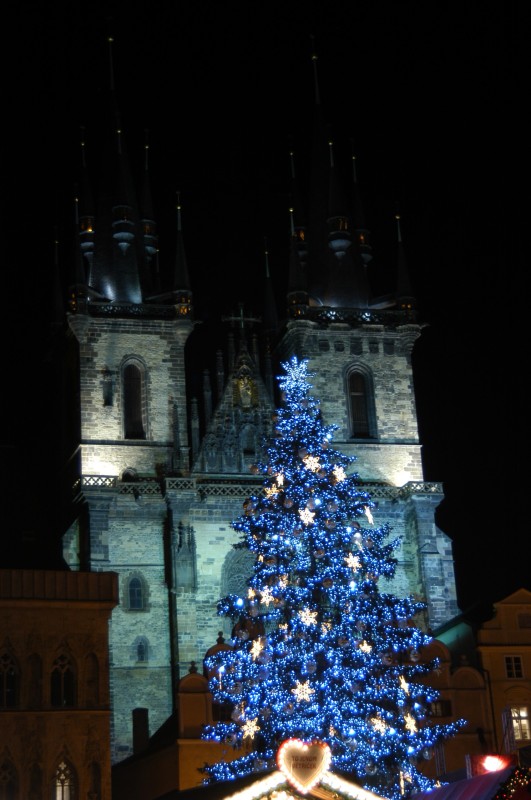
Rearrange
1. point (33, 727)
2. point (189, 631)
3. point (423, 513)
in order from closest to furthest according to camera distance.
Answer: point (33, 727) → point (189, 631) → point (423, 513)

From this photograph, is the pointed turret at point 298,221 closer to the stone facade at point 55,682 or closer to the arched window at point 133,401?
the arched window at point 133,401

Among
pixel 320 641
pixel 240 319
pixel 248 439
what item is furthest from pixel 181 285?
pixel 320 641

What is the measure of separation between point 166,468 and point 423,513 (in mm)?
9953

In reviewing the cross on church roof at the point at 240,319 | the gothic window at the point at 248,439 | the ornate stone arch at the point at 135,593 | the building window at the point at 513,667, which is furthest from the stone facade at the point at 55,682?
the cross on church roof at the point at 240,319

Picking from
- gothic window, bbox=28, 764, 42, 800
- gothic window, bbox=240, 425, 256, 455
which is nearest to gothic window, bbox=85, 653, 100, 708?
gothic window, bbox=28, 764, 42, 800

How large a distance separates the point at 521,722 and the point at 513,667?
183 cm

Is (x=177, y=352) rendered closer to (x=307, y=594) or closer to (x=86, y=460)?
(x=86, y=460)

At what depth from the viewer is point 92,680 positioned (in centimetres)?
4744

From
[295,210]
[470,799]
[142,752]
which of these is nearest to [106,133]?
[295,210]

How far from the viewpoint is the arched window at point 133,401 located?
2544 inches

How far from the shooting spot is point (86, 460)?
63.2 metres

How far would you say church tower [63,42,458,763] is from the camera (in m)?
60.9

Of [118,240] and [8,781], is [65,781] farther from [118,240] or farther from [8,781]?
[118,240]

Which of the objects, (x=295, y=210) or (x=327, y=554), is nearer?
(x=327, y=554)
